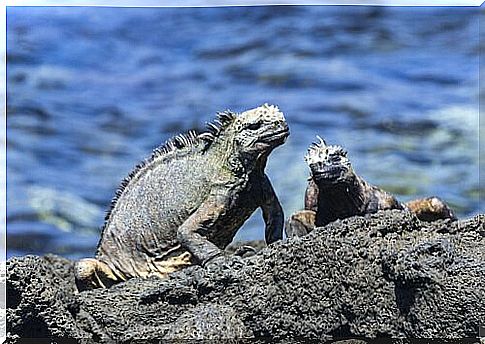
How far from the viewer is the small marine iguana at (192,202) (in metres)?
2.78


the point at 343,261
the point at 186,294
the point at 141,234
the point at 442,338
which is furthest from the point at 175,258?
the point at 442,338

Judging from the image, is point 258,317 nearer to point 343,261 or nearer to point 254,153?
point 343,261

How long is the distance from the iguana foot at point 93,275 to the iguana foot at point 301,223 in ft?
2.00

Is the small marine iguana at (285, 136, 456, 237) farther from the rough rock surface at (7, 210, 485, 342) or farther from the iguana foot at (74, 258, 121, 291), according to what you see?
the iguana foot at (74, 258, 121, 291)

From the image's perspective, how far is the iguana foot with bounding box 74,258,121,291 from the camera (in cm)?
288

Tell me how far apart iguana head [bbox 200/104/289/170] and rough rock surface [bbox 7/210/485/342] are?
355 millimetres

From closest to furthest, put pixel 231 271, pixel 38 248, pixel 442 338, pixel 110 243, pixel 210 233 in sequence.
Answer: pixel 442 338 → pixel 231 271 → pixel 210 233 → pixel 110 243 → pixel 38 248

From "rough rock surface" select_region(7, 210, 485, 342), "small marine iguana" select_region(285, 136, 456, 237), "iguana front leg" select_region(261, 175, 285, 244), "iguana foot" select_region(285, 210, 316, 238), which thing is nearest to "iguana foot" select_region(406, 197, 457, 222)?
"small marine iguana" select_region(285, 136, 456, 237)

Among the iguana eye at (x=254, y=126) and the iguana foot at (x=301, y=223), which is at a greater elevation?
the iguana eye at (x=254, y=126)

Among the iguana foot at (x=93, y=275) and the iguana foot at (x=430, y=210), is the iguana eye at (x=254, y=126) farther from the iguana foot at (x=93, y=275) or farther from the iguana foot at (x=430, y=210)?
the iguana foot at (x=430, y=210)

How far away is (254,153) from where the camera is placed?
2805 mm

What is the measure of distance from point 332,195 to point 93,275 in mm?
805

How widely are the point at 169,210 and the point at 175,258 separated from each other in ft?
0.51

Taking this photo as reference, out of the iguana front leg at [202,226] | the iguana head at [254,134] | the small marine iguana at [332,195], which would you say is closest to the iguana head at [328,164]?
the small marine iguana at [332,195]
